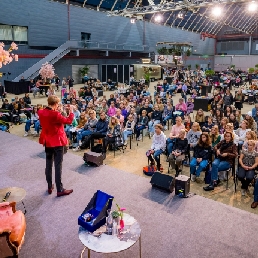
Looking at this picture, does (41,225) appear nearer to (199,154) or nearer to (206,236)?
(206,236)

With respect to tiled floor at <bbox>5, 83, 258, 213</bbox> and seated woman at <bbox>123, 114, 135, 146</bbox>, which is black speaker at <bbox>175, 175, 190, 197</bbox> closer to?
tiled floor at <bbox>5, 83, 258, 213</bbox>

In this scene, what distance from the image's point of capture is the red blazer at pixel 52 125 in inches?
162

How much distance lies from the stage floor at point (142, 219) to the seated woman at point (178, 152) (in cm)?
117

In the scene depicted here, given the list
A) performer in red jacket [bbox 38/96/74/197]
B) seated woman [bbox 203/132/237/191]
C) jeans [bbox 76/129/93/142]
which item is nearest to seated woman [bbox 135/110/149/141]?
jeans [bbox 76/129/93/142]

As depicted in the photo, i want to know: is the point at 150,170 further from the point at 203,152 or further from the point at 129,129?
the point at 129,129

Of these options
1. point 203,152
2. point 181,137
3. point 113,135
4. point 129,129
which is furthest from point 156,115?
point 203,152

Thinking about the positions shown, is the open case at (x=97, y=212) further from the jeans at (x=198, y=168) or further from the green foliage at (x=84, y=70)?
the green foliage at (x=84, y=70)

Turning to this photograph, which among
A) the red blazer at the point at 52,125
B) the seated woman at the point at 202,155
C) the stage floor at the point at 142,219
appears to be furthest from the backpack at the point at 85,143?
the red blazer at the point at 52,125

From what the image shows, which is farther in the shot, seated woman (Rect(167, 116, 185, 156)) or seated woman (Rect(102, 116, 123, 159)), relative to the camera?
seated woman (Rect(102, 116, 123, 159))

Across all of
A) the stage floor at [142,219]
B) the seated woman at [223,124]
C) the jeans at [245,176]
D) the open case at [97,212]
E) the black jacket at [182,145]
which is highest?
the seated woman at [223,124]

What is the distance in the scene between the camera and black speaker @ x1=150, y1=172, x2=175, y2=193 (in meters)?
4.84

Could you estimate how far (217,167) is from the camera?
5648 mm

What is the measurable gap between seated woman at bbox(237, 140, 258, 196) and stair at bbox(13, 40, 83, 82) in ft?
60.5

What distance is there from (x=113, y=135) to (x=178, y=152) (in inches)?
86.6
